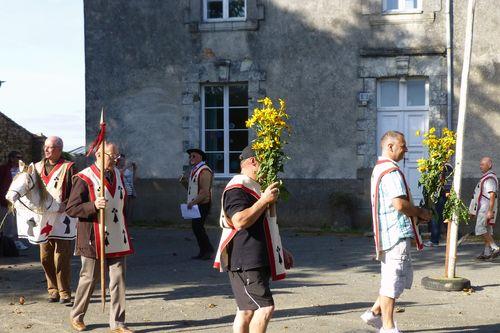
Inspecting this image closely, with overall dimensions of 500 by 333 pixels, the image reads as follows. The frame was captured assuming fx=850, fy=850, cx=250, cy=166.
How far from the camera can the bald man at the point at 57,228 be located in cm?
926

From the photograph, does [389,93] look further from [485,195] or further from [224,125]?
[485,195]

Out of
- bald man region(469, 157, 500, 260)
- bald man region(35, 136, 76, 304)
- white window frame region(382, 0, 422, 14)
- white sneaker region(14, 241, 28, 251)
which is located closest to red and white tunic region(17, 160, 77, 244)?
bald man region(35, 136, 76, 304)

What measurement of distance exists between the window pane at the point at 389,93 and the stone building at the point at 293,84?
21 millimetres

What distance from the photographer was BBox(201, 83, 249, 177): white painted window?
19.1 meters

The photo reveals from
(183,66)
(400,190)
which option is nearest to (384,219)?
(400,190)

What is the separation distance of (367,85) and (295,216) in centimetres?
320

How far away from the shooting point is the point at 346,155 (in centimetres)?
1820

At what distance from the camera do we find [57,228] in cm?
927

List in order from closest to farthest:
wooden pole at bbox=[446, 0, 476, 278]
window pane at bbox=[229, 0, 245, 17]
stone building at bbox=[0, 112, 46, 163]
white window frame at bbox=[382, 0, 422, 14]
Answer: wooden pole at bbox=[446, 0, 476, 278] < white window frame at bbox=[382, 0, 422, 14] < window pane at bbox=[229, 0, 245, 17] < stone building at bbox=[0, 112, 46, 163]

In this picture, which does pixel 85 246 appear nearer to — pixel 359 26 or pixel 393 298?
pixel 393 298

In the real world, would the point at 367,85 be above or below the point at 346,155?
above

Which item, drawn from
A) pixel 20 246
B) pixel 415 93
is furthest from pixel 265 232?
pixel 415 93

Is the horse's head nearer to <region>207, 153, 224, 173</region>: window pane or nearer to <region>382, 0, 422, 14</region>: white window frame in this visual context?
<region>207, 153, 224, 173</region>: window pane

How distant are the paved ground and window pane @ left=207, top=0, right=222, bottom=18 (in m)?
6.89
